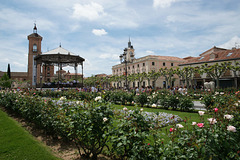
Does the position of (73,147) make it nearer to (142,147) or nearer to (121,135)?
(121,135)

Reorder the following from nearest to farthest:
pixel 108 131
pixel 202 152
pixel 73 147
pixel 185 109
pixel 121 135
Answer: pixel 202 152
pixel 121 135
pixel 108 131
pixel 73 147
pixel 185 109

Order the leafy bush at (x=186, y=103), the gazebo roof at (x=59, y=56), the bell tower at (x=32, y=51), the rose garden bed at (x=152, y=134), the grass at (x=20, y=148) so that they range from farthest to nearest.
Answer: the bell tower at (x=32, y=51)
the gazebo roof at (x=59, y=56)
the leafy bush at (x=186, y=103)
the grass at (x=20, y=148)
the rose garden bed at (x=152, y=134)

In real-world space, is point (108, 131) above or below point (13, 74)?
below

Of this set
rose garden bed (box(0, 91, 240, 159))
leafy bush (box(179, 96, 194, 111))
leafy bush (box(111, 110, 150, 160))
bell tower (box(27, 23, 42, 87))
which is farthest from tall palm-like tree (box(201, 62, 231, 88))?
bell tower (box(27, 23, 42, 87))

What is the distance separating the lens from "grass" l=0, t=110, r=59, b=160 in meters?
3.40

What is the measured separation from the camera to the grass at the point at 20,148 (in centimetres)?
340

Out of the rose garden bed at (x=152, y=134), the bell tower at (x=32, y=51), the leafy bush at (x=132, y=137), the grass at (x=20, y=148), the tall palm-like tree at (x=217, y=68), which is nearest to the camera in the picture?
the rose garden bed at (x=152, y=134)

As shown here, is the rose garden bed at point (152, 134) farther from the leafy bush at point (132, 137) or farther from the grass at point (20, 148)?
the grass at point (20, 148)

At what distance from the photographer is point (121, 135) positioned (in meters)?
2.50

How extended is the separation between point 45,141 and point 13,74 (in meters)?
73.6

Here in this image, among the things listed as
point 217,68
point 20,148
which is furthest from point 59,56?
point 217,68

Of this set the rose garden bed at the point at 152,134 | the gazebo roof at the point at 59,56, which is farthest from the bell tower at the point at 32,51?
the rose garden bed at the point at 152,134

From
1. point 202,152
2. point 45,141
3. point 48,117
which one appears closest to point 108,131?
point 202,152

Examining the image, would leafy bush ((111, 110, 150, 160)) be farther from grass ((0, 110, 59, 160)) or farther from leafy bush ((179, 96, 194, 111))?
leafy bush ((179, 96, 194, 111))
